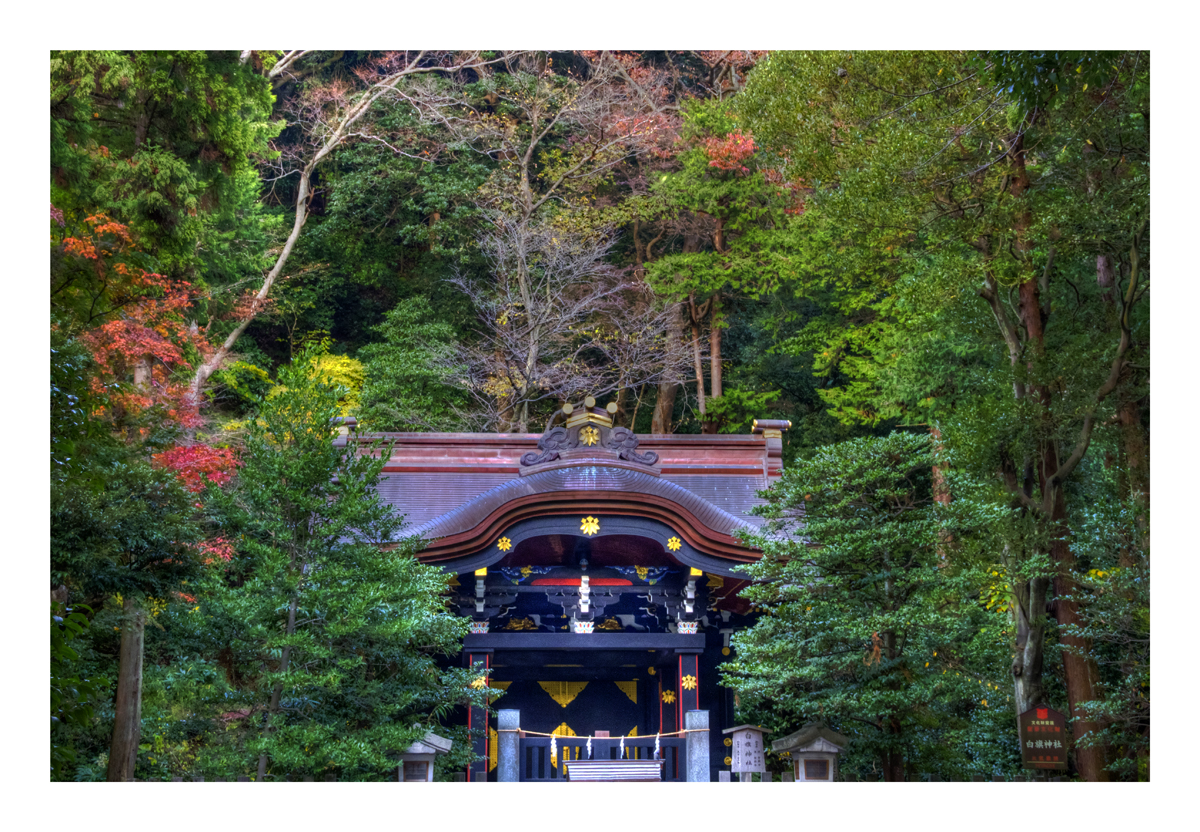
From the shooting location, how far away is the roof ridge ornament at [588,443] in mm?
7551

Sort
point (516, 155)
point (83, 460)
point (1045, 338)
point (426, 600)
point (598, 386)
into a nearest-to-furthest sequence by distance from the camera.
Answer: point (83, 460) < point (426, 600) < point (1045, 338) < point (598, 386) < point (516, 155)

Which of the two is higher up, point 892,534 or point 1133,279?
point 1133,279

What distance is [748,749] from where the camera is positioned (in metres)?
6.54

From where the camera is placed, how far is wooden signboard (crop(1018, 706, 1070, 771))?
5625 mm

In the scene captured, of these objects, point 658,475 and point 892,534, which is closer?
point 892,534

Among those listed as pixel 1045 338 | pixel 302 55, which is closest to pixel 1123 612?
pixel 1045 338

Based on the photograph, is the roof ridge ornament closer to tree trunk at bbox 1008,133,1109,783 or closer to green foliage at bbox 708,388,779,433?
tree trunk at bbox 1008,133,1109,783

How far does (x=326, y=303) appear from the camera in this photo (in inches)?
578

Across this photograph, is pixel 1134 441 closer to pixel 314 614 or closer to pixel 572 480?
pixel 572 480

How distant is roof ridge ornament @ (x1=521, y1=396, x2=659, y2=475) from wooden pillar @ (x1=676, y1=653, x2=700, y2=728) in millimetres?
1489

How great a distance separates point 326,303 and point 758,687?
10341mm

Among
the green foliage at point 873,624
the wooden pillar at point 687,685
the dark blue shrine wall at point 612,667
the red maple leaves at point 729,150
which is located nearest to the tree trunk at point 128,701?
the dark blue shrine wall at point 612,667
